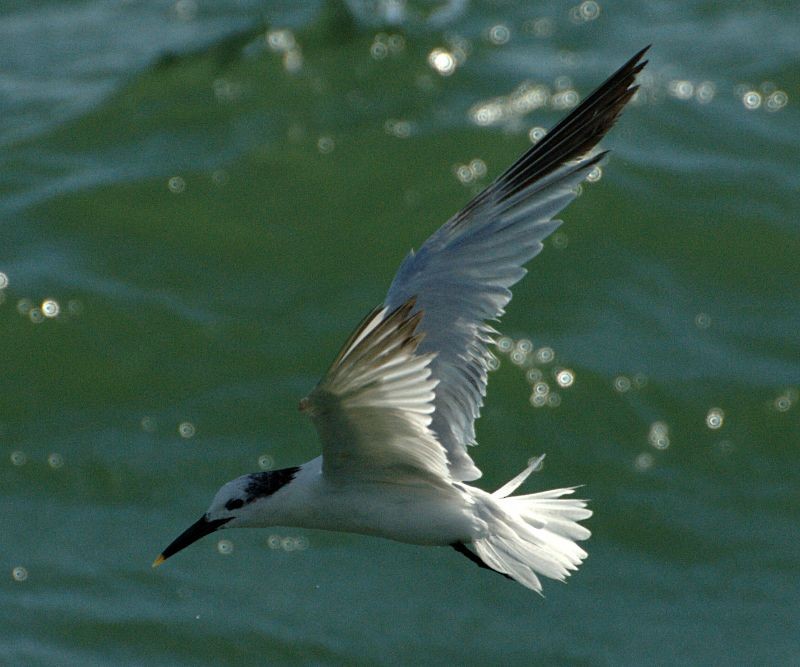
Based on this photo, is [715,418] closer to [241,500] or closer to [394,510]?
[394,510]

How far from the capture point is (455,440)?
19.6ft

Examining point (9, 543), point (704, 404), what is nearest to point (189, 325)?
point (9, 543)

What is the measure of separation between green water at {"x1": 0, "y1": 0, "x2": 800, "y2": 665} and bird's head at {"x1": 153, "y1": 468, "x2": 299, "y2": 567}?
362 cm

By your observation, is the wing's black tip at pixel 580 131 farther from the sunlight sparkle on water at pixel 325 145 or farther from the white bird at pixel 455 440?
the sunlight sparkle on water at pixel 325 145

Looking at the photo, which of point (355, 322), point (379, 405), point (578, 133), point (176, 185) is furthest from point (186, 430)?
point (379, 405)

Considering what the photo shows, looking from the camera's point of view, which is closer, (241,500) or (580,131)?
(241,500)

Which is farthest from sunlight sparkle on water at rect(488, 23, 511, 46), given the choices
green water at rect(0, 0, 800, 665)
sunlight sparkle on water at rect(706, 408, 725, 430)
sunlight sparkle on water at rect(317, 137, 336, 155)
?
sunlight sparkle on water at rect(706, 408, 725, 430)

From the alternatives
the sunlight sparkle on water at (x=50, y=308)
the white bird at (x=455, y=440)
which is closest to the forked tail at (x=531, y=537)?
the white bird at (x=455, y=440)

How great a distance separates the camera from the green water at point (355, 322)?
9.45 m

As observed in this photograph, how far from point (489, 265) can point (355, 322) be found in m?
4.79

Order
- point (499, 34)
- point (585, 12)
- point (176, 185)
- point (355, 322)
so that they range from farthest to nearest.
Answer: point (585, 12)
point (499, 34)
point (176, 185)
point (355, 322)

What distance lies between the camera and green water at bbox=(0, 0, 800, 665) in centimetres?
945

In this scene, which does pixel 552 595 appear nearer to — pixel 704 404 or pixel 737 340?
pixel 704 404

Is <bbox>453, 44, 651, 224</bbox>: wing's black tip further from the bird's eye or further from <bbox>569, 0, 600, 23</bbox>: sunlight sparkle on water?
<bbox>569, 0, 600, 23</bbox>: sunlight sparkle on water
